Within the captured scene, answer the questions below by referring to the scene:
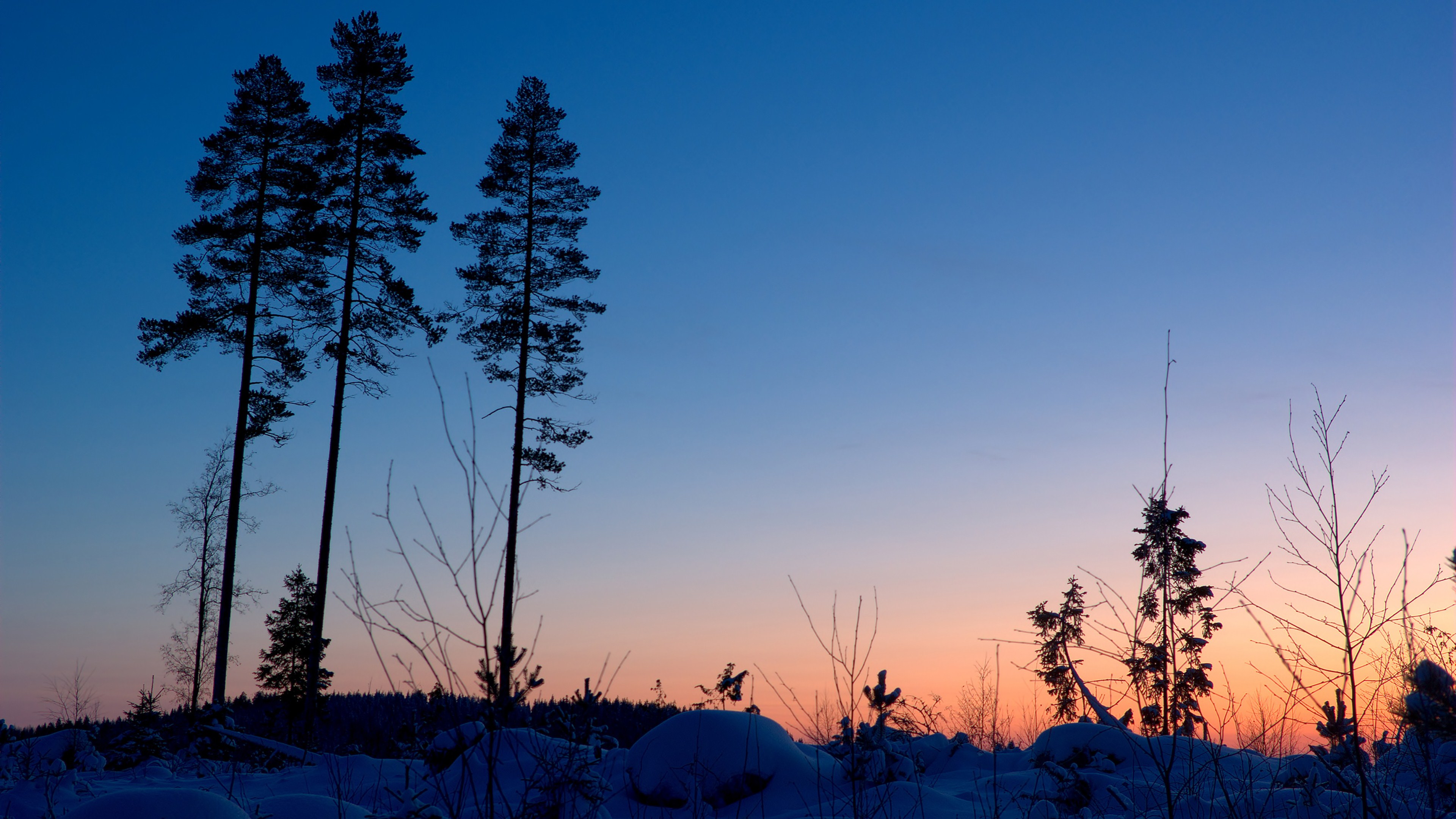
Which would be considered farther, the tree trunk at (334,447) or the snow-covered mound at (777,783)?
the tree trunk at (334,447)

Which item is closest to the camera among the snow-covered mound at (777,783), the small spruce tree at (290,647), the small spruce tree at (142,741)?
the snow-covered mound at (777,783)

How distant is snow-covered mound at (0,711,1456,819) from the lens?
5172mm

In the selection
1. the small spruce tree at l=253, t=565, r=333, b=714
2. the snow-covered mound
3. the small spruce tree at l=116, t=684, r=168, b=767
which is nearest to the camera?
the snow-covered mound

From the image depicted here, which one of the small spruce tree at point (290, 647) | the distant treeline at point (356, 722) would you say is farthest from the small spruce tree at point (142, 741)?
the small spruce tree at point (290, 647)

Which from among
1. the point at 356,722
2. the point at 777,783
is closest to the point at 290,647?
the point at 356,722

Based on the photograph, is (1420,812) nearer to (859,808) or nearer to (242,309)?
(859,808)

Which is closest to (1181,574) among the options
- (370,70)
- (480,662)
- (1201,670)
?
(480,662)

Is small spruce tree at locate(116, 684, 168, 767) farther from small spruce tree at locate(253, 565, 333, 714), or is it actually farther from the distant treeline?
small spruce tree at locate(253, 565, 333, 714)

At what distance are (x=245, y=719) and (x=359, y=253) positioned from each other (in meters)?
11.1

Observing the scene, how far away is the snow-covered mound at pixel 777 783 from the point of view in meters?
5.17

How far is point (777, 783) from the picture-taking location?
6879mm

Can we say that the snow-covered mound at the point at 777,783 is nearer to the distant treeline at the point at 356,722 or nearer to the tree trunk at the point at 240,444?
the distant treeline at the point at 356,722

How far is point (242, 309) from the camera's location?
16672 mm

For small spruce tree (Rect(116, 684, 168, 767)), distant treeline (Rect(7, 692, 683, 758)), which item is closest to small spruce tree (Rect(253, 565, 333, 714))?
distant treeline (Rect(7, 692, 683, 758))
